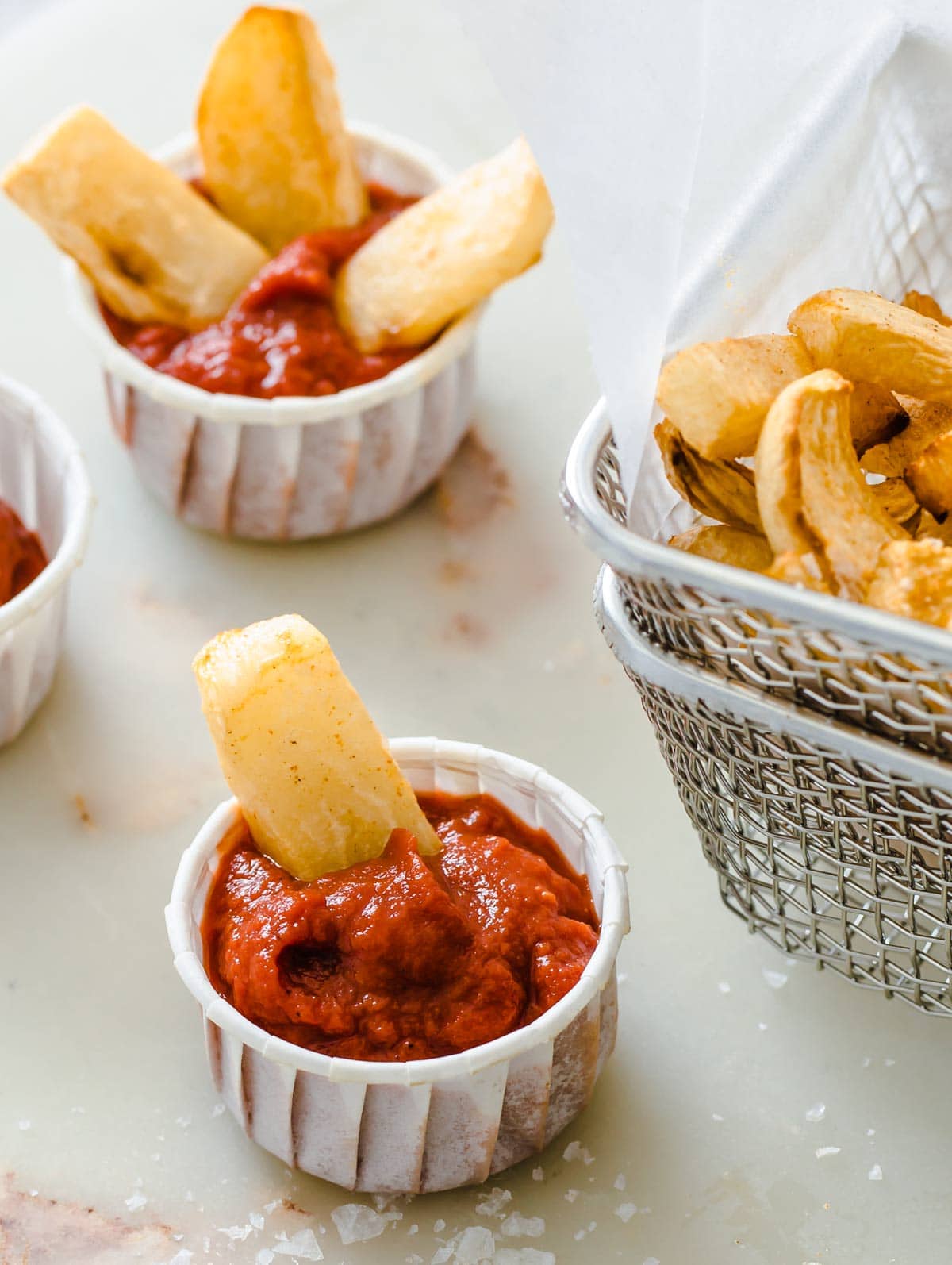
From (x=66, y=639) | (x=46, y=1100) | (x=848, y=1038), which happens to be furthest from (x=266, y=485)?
(x=848, y=1038)

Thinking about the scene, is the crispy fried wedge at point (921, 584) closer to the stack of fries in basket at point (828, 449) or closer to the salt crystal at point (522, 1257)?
the stack of fries in basket at point (828, 449)

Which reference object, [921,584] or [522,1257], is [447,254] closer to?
[921,584]

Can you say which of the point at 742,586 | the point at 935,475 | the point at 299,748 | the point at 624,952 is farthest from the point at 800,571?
the point at 624,952

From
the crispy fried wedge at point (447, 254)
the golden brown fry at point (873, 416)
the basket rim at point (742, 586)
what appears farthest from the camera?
the crispy fried wedge at point (447, 254)

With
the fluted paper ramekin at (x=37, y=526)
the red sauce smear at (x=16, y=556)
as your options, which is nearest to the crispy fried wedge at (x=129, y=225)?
the fluted paper ramekin at (x=37, y=526)

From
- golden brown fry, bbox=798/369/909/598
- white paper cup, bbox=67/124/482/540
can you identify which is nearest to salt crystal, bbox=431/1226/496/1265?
golden brown fry, bbox=798/369/909/598

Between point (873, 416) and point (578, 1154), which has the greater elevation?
point (873, 416)

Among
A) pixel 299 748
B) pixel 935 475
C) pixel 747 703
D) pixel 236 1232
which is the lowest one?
pixel 236 1232
